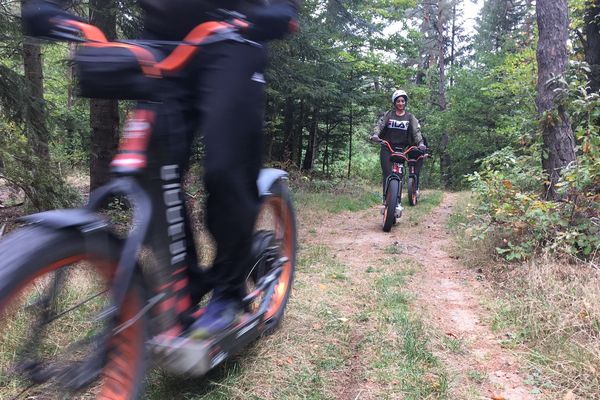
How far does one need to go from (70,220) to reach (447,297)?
10.0 feet

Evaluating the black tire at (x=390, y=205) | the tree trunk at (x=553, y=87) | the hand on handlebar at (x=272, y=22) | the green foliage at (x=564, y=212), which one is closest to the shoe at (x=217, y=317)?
the hand on handlebar at (x=272, y=22)

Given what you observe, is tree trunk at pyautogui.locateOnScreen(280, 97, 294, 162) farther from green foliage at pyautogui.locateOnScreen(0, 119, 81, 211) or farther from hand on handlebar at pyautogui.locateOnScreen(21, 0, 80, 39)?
hand on handlebar at pyautogui.locateOnScreen(21, 0, 80, 39)

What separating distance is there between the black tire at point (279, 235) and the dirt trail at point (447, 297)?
0.57 metres

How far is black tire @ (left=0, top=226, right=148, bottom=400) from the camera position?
128 centimetres

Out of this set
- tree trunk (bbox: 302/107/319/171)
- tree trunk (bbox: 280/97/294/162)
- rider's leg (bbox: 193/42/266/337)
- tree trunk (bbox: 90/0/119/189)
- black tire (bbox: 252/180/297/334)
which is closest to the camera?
rider's leg (bbox: 193/42/266/337)

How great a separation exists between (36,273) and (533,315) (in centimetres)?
279

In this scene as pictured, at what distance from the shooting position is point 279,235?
108 inches

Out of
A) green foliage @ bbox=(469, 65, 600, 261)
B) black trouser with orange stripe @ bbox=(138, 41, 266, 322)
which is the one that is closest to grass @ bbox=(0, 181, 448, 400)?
black trouser with orange stripe @ bbox=(138, 41, 266, 322)

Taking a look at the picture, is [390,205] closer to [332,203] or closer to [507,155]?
[507,155]

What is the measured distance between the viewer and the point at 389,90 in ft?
55.3

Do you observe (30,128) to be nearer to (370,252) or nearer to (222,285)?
(370,252)

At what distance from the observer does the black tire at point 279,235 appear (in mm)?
2496

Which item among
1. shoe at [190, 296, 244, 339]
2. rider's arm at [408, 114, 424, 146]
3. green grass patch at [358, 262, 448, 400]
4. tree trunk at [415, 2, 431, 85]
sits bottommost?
green grass patch at [358, 262, 448, 400]

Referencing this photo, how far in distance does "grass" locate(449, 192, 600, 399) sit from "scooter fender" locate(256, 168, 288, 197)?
1626 millimetres
